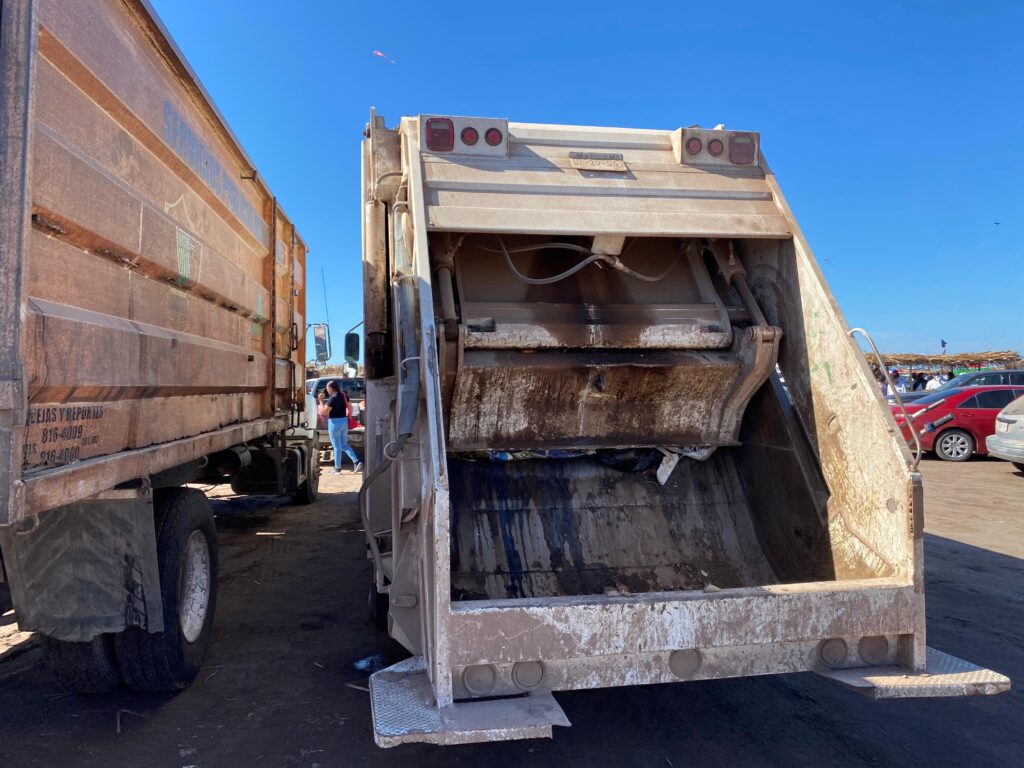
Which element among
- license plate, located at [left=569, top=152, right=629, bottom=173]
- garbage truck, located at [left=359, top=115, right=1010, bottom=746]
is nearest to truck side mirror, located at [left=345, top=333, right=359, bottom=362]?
garbage truck, located at [left=359, top=115, right=1010, bottom=746]

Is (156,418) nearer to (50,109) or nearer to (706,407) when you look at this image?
(50,109)

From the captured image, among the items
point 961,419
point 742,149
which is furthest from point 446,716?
point 961,419

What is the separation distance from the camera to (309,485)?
329 inches

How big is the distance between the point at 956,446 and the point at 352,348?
10921 millimetres

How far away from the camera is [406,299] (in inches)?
124

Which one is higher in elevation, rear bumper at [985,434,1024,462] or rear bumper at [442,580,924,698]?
rear bumper at [985,434,1024,462]

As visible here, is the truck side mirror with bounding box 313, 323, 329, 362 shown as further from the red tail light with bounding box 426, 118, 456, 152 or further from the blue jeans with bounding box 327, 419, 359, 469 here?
the red tail light with bounding box 426, 118, 456, 152

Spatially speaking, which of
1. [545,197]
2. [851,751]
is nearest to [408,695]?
[851,751]

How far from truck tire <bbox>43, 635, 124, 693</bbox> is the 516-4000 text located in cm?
132

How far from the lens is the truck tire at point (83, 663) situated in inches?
119

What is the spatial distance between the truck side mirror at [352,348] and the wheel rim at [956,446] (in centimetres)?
1072

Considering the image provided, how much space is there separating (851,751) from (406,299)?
9.02ft

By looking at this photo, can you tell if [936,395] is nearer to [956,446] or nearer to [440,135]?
[956,446]

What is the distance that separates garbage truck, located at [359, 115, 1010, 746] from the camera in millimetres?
2367
